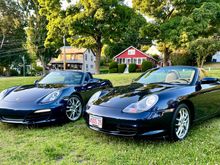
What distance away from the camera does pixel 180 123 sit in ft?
13.2

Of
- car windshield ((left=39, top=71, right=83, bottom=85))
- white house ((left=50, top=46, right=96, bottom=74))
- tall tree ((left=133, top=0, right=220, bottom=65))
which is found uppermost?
tall tree ((left=133, top=0, right=220, bottom=65))

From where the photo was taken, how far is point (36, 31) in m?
34.8

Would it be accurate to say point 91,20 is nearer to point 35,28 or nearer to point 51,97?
point 35,28

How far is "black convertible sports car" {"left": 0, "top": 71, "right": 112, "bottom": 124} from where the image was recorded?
460cm

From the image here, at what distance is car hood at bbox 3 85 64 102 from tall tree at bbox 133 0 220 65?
17618 mm

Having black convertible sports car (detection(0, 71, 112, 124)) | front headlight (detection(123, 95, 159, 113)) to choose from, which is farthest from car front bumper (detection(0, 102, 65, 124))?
front headlight (detection(123, 95, 159, 113))

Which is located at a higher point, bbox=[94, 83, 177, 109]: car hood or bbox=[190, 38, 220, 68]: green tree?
bbox=[190, 38, 220, 68]: green tree

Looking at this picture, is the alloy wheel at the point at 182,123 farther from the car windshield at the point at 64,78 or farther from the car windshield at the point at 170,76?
the car windshield at the point at 64,78

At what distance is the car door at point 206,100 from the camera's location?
14.5 ft

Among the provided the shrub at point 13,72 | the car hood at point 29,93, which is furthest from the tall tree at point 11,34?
the car hood at point 29,93

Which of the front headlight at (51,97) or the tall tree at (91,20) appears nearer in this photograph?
the front headlight at (51,97)

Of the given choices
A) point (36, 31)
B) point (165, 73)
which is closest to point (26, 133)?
point (165, 73)

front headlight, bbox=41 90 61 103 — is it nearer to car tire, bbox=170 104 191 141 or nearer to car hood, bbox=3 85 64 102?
car hood, bbox=3 85 64 102

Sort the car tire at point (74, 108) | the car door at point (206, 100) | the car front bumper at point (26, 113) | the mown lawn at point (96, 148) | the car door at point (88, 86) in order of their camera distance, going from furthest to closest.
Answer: the car door at point (88, 86) < the car tire at point (74, 108) < the car front bumper at point (26, 113) < the car door at point (206, 100) < the mown lawn at point (96, 148)
